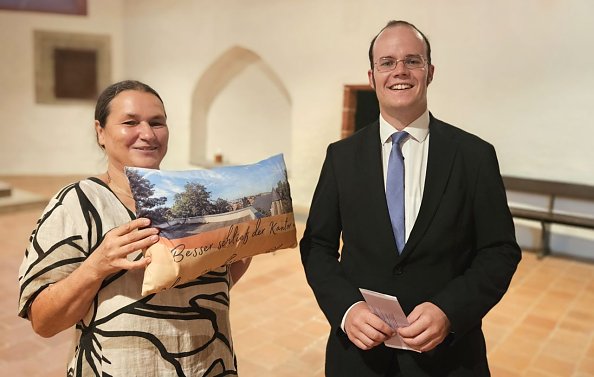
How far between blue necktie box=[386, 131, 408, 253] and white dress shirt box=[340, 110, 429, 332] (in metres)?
0.01

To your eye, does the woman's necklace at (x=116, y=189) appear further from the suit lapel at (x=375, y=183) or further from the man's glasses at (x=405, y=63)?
the man's glasses at (x=405, y=63)

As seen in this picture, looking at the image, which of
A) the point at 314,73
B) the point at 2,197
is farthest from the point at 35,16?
the point at 314,73

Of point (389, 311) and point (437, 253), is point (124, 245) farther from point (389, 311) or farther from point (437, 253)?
point (437, 253)

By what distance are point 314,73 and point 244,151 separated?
2313 millimetres

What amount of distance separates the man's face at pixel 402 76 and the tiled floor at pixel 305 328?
187cm

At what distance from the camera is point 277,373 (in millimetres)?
2689

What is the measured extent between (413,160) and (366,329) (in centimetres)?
46

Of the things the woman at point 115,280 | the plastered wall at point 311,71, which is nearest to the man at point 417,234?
the woman at point 115,280

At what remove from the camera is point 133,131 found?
1212mm

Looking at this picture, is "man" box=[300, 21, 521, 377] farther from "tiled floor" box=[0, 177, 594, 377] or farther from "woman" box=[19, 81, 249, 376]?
"tiled floor" box=[0, 177, 594, 377]

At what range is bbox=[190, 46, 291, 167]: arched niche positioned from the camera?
26.3 feet

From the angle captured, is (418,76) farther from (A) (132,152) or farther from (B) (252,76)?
(B) (252,76)

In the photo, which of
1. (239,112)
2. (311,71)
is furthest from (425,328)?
(239,112)

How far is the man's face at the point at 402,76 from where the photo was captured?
4.15 feet
